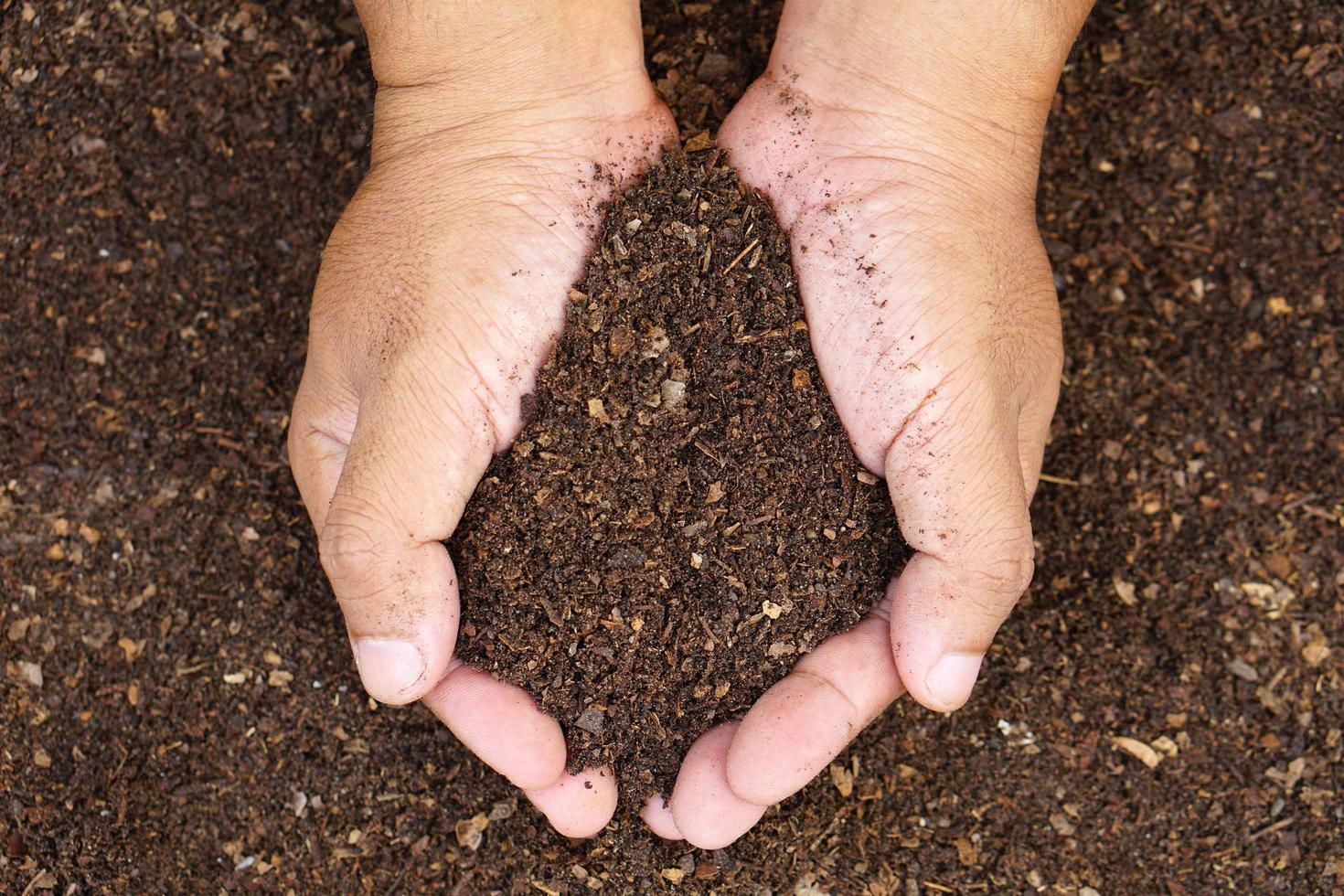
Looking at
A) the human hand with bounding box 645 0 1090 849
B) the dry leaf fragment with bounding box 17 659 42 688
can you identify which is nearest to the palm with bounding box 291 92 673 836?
the human hand with bounding box 645 0 1090 849

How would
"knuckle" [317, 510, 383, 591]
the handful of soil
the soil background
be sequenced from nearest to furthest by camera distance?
"knuckle" [317, 510, 383, 591] < the handful of soil < the soil background

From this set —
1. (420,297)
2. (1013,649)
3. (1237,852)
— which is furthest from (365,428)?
(1237,852)

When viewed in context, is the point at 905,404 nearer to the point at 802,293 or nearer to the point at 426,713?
the point at 802,293

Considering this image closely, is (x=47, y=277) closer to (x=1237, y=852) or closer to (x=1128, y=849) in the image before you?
(x=1128, y=849)

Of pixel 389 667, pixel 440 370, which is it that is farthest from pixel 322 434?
pixel 389 667

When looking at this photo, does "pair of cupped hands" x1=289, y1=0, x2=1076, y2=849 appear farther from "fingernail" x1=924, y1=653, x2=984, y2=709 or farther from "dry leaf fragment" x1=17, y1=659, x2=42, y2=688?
"dry leaf fragment" x1=17, y1=659, x2=42, y2=688

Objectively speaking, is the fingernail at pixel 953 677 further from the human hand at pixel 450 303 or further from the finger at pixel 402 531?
the finger at pixel 402 531

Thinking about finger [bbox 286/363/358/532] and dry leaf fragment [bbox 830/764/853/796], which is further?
dry leaf fragment [bbox 830/764/853/796]
